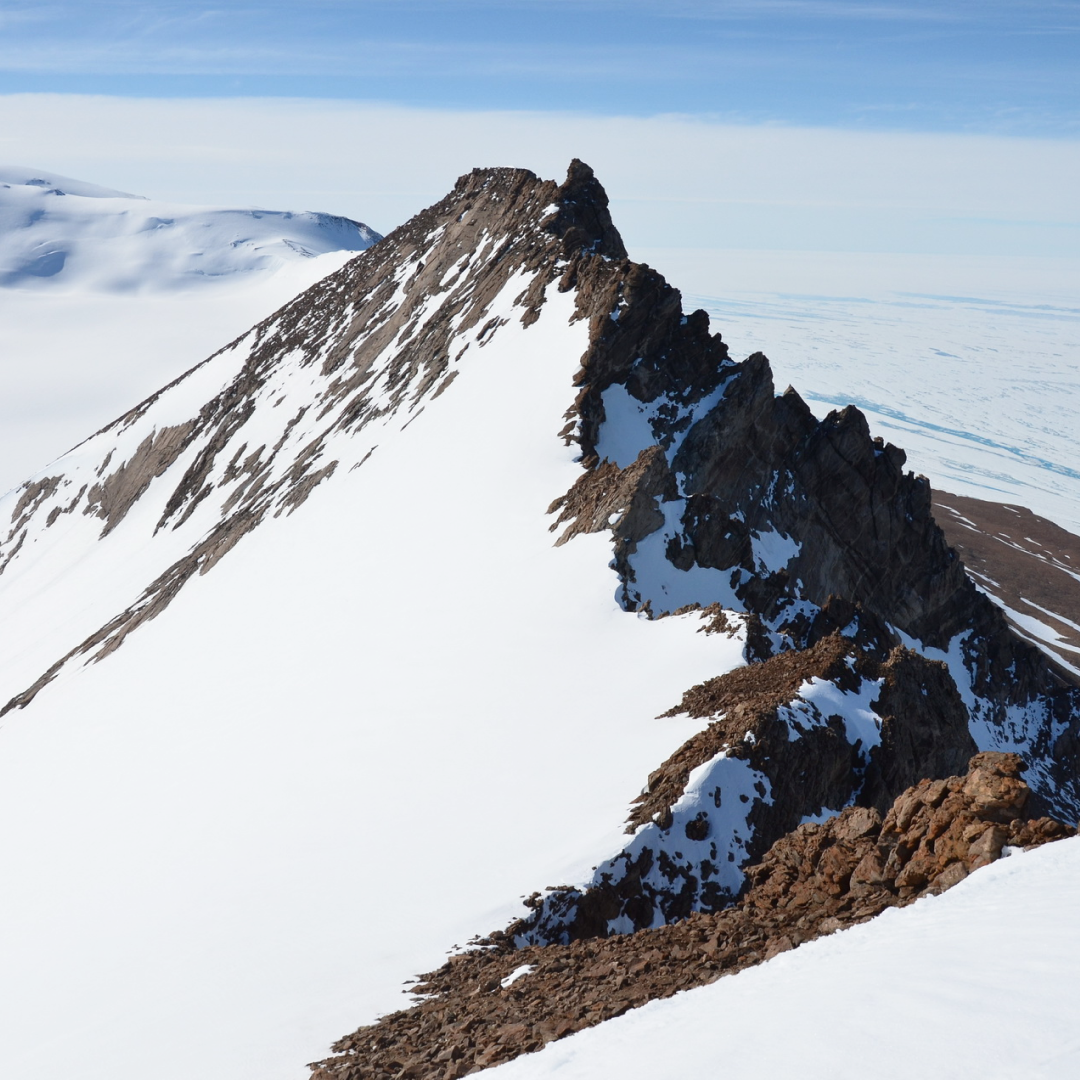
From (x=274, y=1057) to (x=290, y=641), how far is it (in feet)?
55.7

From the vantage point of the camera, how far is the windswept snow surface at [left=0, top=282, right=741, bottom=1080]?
1306cm

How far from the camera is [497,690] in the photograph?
19.7m

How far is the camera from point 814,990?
8.16m

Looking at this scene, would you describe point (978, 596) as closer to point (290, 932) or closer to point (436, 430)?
point (436, 430)

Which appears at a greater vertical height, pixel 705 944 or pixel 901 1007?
pixel 901 1007

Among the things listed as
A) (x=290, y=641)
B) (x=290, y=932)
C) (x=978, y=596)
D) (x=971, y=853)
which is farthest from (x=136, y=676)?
(x=978, y=596)

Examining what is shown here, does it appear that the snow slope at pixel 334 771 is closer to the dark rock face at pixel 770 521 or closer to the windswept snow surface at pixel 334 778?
the windswept snow surface at pixel 334 778

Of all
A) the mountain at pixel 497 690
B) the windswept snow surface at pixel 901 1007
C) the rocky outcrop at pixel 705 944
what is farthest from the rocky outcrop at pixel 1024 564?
the windswept snow surface at pixel 901 1007

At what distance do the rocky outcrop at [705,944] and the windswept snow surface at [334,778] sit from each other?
1107 mm

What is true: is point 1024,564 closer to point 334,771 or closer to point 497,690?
point 497,690

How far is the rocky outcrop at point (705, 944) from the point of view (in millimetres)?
9734

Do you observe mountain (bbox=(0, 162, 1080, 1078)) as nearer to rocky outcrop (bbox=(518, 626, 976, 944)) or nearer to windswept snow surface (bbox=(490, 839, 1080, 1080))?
rocky outcrop (bbox=(518, 626, 976, 944))

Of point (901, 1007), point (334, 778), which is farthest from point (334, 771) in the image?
point (901, 1007)

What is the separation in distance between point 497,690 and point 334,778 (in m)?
3.83
